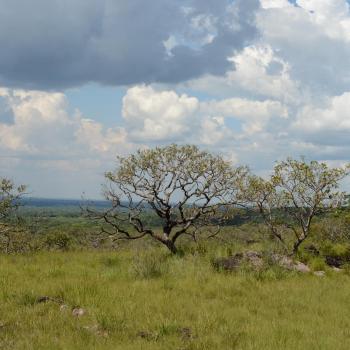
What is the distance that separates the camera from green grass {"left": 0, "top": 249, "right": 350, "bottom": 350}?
9370 mm

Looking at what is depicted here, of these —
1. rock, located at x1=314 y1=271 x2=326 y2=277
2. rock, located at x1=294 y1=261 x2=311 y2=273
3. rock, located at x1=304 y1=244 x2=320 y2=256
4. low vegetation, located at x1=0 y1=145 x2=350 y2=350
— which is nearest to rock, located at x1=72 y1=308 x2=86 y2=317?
low vegetation, located at x1=0 y1=145 x2=350 y2=350

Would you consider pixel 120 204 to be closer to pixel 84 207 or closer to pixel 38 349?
pixel 84 207

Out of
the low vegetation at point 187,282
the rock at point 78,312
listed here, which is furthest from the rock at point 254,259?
the rock at point 78,312

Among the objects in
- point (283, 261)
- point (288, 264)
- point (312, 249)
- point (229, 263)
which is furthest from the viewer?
point (312, 249)

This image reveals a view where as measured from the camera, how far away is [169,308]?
12023 mm

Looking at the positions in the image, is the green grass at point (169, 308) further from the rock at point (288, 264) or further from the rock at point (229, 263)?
the rock at point (288, 264)

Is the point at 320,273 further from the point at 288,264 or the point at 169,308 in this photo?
the point at 169,308

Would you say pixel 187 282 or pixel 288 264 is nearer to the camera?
pixel 187 282

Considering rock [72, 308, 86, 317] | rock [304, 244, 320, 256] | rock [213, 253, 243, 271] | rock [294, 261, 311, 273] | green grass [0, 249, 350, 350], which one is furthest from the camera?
rock [304, 244, 320, 256]

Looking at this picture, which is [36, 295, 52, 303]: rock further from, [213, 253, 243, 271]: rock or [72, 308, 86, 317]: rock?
[213, 253, 243, 271]: rock

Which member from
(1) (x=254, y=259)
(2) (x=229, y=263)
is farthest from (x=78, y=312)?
(1) (x=254, y=259)

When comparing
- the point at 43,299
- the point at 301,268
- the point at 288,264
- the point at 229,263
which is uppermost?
the point at 43,299

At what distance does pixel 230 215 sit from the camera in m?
25.6

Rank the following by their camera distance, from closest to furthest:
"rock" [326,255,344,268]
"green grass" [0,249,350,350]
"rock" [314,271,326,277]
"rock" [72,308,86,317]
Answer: "green grass" [0,249,350,350], "rock" [72,308,86,317], "rock" [314,271,326,277], "rock" [326,255,344,268]
